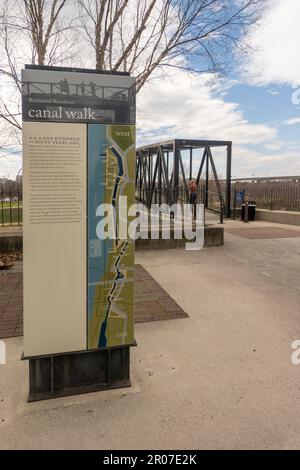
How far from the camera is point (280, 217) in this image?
1393 cm

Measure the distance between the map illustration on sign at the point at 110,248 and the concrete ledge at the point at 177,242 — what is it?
204 inches

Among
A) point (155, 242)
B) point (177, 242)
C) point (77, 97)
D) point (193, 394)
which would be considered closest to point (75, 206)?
point (77, 97)

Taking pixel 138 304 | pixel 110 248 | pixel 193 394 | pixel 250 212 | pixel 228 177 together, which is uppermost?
pixel 228 177

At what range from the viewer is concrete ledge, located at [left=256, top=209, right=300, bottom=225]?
1323cm

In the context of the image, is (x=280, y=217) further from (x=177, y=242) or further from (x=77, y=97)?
(x=77, y=97)

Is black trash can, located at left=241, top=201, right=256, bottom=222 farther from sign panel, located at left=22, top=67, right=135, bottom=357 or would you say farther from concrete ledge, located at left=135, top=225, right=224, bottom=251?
sign panel, located at left=22, top=67, right=135, bottom=357

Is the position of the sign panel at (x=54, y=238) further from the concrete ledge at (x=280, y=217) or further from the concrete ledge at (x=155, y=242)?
the concrete ledge at (x=280, y=217)

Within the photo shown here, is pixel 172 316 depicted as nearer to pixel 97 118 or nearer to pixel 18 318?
pixel 18 318

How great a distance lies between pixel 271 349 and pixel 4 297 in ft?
11.2

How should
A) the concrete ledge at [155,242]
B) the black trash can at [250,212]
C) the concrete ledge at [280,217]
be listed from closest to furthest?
1. the concrete ledge at [155,242]
2. the concrete ledge at [280,217]
3. the black trash can at [250,212]

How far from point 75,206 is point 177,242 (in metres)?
5.89

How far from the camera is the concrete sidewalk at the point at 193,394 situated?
6.61 ft

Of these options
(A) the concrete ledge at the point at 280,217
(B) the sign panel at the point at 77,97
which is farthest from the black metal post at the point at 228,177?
(B) the sign panel at the point at 77,97

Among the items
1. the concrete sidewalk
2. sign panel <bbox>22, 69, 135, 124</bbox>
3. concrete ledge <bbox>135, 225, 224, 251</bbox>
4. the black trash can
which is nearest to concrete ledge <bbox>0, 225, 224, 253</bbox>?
concrete ledge <bbox>135, 225, 224, 251</bbox>
